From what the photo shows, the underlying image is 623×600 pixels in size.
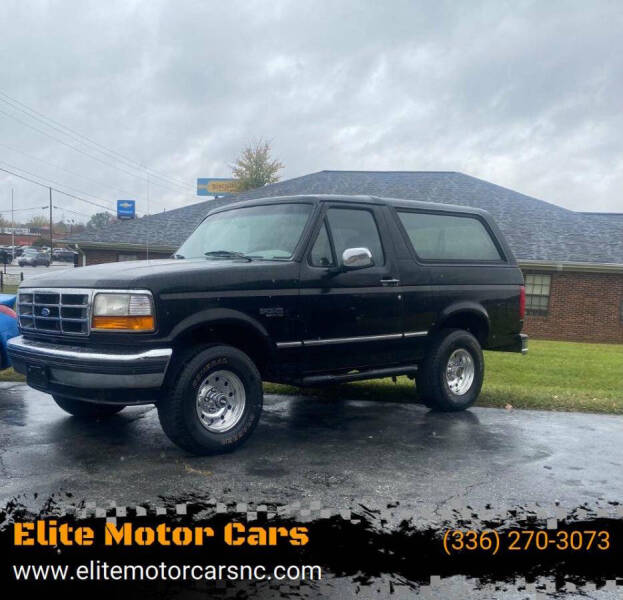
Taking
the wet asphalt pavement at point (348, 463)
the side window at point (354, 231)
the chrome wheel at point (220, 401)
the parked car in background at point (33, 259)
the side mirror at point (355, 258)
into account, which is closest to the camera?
the wet asphalt pavement at point (348, 463)

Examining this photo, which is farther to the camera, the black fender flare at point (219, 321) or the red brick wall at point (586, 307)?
the red brick wall at point (586, 307)

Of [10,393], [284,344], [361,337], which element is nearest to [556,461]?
[361,337]

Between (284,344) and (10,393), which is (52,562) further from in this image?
(10,393)

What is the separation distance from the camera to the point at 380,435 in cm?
622

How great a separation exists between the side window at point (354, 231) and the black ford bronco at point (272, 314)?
0.05 ft

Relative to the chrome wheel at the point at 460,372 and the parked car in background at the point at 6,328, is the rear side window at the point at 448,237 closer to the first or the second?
the chrome wheel at the point at 460,372

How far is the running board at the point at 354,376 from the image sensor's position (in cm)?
607

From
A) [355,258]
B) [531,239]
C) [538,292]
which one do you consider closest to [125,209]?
[531,239]

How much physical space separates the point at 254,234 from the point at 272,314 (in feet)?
3.31

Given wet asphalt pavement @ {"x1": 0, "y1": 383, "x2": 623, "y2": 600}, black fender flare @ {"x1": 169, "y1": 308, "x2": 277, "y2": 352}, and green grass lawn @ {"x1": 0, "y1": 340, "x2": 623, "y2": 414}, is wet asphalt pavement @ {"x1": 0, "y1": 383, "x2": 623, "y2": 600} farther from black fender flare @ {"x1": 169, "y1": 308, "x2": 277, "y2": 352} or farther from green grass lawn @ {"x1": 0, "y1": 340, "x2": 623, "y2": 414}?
black fender flare @ {"x1": 169, "y1": 308, "x2": 277, "y2": 352}

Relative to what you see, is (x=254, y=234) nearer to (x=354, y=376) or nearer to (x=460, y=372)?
(x=354, y=376)

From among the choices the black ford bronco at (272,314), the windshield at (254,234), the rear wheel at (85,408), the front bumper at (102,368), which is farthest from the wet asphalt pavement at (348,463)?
the windshield at (254,234)

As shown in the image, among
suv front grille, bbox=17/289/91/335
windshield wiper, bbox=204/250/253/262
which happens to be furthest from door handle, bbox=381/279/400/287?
suv front grille, bbox=17/289/91/335

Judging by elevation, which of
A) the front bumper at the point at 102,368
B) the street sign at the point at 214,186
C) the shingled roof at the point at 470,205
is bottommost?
the front bumper at the point at 102,368
